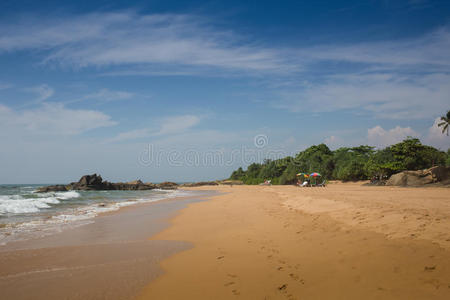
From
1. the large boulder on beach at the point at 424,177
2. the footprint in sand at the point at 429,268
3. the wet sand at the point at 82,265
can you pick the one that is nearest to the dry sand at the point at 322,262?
the footprint in sand at the point at 429,268

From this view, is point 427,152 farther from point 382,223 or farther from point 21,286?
point 21,286

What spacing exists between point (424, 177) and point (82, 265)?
33095mm

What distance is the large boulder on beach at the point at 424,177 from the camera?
89.5 feet

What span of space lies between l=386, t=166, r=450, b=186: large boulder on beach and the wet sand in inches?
1177

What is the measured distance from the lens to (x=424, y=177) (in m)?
27.9

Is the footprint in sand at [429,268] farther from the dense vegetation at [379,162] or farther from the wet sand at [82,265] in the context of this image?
the dense vegetation at [379,162]

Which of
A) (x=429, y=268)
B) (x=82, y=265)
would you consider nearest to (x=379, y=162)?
(x=429, y=268)

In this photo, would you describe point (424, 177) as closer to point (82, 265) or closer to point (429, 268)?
point (429, 268)

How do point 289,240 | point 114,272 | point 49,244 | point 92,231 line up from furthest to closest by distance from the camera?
point 92,231
point 49,244
point 289,240
point 114,272

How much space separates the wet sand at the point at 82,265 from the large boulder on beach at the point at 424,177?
98.1ft

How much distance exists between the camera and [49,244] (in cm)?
748

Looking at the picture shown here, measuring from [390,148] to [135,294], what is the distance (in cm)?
4434

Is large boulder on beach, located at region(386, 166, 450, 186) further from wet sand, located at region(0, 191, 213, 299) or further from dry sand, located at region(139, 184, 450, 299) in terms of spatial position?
wet sand, located at region(0, 191, 213, 299)

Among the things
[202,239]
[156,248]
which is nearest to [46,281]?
[156,248]
